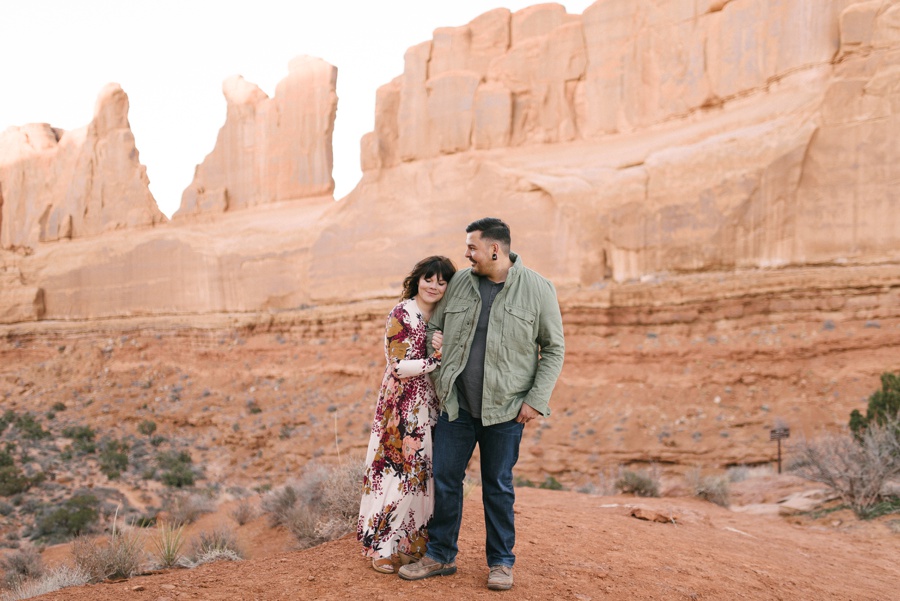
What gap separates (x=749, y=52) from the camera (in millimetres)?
16812

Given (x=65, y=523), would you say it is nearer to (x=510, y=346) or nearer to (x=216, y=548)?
(x=216, y=548)

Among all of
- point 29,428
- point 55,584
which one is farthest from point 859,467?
point 29,428

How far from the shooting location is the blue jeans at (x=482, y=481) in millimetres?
3748

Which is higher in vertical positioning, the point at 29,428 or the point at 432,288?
the point at 432,288

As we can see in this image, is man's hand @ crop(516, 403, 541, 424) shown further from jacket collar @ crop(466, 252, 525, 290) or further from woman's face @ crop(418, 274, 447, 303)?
woman's face @ crop(418, 274, 447, 303)

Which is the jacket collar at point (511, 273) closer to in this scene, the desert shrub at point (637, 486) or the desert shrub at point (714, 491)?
the desert shrub at point (637, 486)

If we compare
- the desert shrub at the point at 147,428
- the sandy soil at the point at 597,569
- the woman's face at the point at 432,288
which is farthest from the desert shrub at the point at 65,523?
the desert shrub at the point at 147,428

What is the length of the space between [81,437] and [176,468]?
5.36 meters

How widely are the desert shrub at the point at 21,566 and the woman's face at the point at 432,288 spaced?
5504mm

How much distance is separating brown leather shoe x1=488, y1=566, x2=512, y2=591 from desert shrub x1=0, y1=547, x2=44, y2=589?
17.8 ft

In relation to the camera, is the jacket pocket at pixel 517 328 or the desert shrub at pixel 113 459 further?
the desert shrub at pixel 113 459

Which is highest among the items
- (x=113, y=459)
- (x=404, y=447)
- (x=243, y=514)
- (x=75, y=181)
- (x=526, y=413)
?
(x=75, y=181)

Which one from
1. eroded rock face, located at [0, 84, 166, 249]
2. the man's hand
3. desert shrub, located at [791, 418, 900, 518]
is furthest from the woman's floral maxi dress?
eroded rock face, located at [0, 84, 166, 249]

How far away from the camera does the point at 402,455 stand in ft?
13.3
